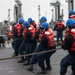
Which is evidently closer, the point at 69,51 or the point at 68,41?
the point at 68,41

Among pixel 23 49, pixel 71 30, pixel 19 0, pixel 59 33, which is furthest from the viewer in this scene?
pixel 19 0

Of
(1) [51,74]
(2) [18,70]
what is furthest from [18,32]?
(1) [51,74]

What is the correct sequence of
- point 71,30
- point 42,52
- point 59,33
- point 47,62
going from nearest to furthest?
point 71,30 → point 42,52 → point 47,62 → point 59,33

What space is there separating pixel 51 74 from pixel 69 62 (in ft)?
6.85

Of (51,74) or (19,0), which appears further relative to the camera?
(19,0)

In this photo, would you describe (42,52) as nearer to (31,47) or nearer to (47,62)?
(47,62)

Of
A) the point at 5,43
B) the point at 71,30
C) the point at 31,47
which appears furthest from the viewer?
the point at 5,43

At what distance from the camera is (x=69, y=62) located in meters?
8.98

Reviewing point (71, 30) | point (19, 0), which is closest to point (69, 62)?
point (71, 30)

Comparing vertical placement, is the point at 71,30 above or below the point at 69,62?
above

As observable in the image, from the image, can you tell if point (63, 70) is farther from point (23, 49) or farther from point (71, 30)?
point (23, 49)

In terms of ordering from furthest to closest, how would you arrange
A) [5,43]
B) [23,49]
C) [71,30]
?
[5,43]
[23,49]
[71,30]

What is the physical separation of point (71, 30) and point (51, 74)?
2.73m

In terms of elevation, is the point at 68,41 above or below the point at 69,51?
above
